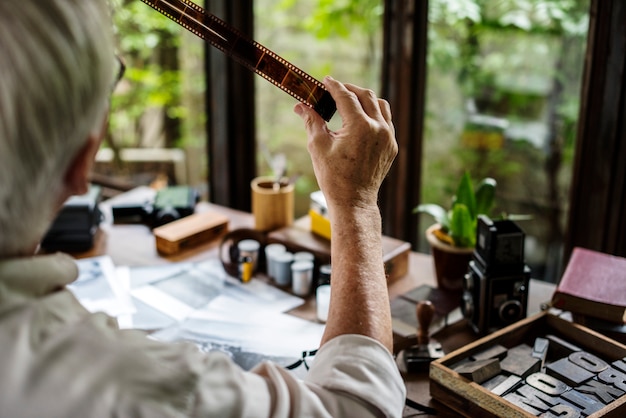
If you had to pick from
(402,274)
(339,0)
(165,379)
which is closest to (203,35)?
(165,379)

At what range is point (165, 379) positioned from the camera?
2.35 ft

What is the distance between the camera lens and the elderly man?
657 mm

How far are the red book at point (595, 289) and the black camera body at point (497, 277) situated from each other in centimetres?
9

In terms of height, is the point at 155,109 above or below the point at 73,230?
above

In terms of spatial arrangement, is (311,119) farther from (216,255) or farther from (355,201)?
(216,255)

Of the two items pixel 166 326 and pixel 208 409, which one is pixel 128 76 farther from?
pixel 208 409

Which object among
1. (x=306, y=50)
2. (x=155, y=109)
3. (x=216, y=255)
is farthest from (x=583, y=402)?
(x=155, y=109)

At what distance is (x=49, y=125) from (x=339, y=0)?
2293mm

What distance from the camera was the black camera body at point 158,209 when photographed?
7.04 feet

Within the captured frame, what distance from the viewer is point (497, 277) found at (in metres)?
1.48

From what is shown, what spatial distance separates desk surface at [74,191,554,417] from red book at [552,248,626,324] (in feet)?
0.52

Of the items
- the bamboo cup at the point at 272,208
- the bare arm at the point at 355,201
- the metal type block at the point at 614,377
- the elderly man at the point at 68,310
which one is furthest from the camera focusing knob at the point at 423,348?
the bamboo cup at the point at 272,208

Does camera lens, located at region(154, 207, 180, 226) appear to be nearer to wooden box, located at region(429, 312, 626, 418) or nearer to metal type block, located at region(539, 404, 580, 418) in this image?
wooden box, located at region(429, 312, 626, 418)

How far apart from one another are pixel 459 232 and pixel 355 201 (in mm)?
666
